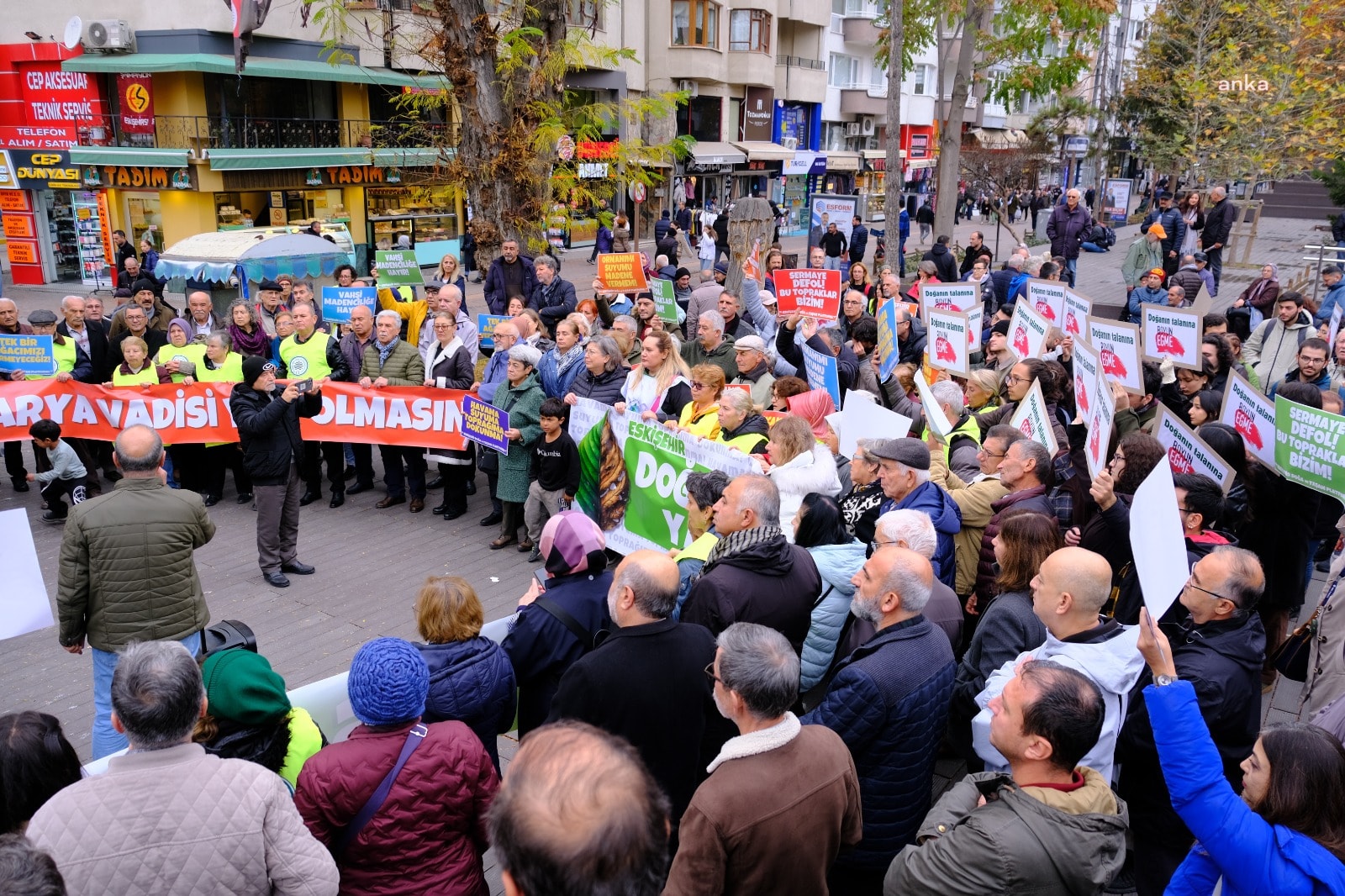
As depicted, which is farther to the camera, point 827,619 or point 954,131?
point 954,131

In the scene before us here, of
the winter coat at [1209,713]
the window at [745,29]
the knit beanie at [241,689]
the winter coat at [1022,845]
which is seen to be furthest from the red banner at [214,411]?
the window at [745,29]

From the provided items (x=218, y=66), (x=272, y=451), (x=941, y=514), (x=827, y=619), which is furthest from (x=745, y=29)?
(x=827, y=619)

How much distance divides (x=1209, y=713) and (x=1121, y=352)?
437 centimetres

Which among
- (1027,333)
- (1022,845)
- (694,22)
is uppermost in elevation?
(694,22)

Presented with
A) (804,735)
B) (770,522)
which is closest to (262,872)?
(804,735)

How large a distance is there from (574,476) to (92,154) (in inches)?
878

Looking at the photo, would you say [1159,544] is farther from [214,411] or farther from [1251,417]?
[214,411]

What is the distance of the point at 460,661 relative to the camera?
12.2 ft

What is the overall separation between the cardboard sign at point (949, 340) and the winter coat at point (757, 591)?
5.04 meters

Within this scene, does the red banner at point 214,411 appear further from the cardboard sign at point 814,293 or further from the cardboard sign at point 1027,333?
the cardboard sign at point 1027,333

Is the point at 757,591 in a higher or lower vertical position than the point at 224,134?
lower

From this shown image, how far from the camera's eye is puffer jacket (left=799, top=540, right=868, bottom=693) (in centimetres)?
455

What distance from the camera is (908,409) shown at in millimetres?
8555

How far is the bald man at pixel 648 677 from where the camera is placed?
3494 millimetres
